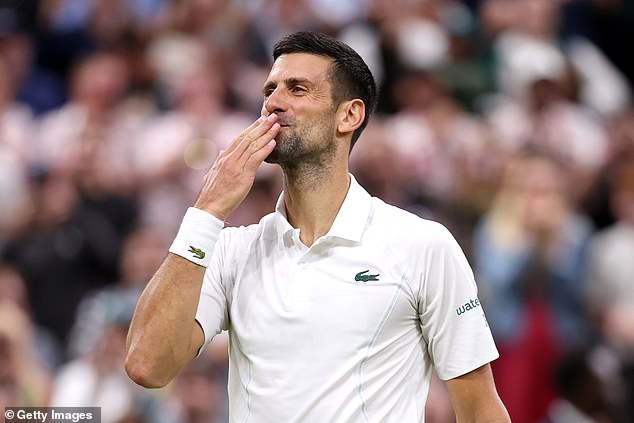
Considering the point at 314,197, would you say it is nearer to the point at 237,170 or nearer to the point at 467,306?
the point at 237,170

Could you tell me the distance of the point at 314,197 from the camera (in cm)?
454

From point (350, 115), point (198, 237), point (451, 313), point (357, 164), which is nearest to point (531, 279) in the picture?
point (357, 164)

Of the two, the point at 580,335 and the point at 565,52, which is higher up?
the point at 565,52

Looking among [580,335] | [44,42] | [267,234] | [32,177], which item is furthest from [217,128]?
[267,234]

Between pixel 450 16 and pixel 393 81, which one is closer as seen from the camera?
pixel 393 81

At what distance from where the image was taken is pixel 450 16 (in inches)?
467

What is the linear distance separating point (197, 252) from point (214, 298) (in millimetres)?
260

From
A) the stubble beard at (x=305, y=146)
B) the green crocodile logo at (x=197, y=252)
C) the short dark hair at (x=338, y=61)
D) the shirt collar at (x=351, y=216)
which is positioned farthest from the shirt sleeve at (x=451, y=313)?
the green crocodile logo at (x=197, y=252)

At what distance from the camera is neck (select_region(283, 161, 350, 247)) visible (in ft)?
14.8

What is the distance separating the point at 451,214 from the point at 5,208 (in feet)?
10.5

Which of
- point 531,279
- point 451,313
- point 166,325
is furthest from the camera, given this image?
point 531,279

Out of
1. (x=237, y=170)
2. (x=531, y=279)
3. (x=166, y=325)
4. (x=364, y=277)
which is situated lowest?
(x=531, y=279)

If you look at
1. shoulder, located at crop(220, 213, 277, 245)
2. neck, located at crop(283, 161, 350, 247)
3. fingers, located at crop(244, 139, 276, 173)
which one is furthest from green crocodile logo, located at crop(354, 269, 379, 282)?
fingers, located at crop(244, 139, 276, 173)

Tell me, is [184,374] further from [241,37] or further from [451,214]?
[241,37]
